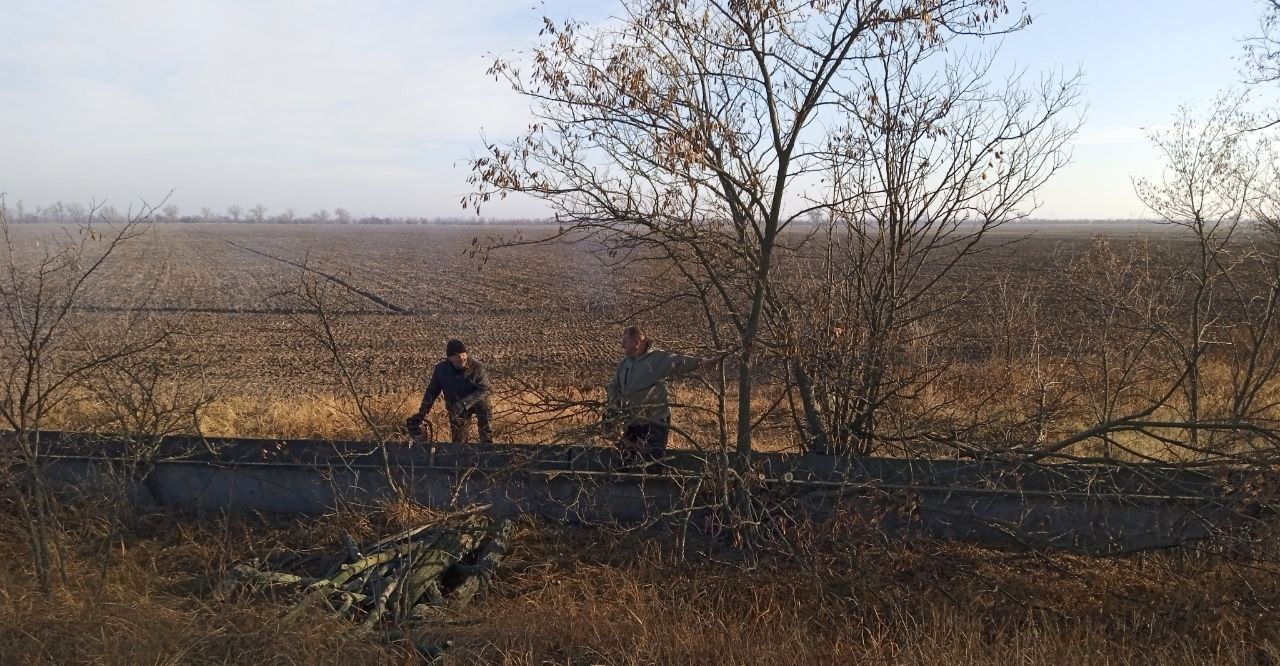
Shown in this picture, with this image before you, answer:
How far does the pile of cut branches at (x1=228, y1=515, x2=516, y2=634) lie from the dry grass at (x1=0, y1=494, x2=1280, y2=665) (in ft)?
0.47

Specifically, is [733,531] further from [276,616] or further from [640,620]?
[276,616]

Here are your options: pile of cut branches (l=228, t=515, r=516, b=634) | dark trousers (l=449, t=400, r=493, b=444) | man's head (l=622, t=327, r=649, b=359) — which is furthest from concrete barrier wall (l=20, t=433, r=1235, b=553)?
man's head (l=622, t=327, r=649, b=359)

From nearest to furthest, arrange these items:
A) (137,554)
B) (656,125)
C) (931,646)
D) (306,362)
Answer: (931,646) → (656,125) → (137,554) → (306,362)

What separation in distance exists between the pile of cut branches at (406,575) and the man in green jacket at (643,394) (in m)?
1.11

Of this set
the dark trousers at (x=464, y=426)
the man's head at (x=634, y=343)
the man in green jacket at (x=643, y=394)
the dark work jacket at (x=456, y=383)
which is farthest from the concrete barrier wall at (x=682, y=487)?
the man's head at (x=634, y=343)

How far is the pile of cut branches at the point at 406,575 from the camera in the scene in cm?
468

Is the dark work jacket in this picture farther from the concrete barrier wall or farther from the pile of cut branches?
the pile of cut branches

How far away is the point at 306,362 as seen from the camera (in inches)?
607

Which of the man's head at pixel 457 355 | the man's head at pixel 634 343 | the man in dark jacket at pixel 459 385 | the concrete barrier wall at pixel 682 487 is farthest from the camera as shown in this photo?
the man's head at pixel 457 355

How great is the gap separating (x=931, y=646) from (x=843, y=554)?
3.19 feet

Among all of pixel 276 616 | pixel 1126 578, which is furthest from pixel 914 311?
pixel 276 616

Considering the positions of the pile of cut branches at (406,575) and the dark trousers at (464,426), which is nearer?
Result: the pile of cut branches at (406,575)

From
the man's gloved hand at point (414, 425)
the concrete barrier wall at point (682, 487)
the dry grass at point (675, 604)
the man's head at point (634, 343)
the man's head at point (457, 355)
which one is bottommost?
the dry grass at point (675, 604)

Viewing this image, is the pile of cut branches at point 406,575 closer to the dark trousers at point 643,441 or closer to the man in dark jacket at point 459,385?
the dark trousers at point 643,441
